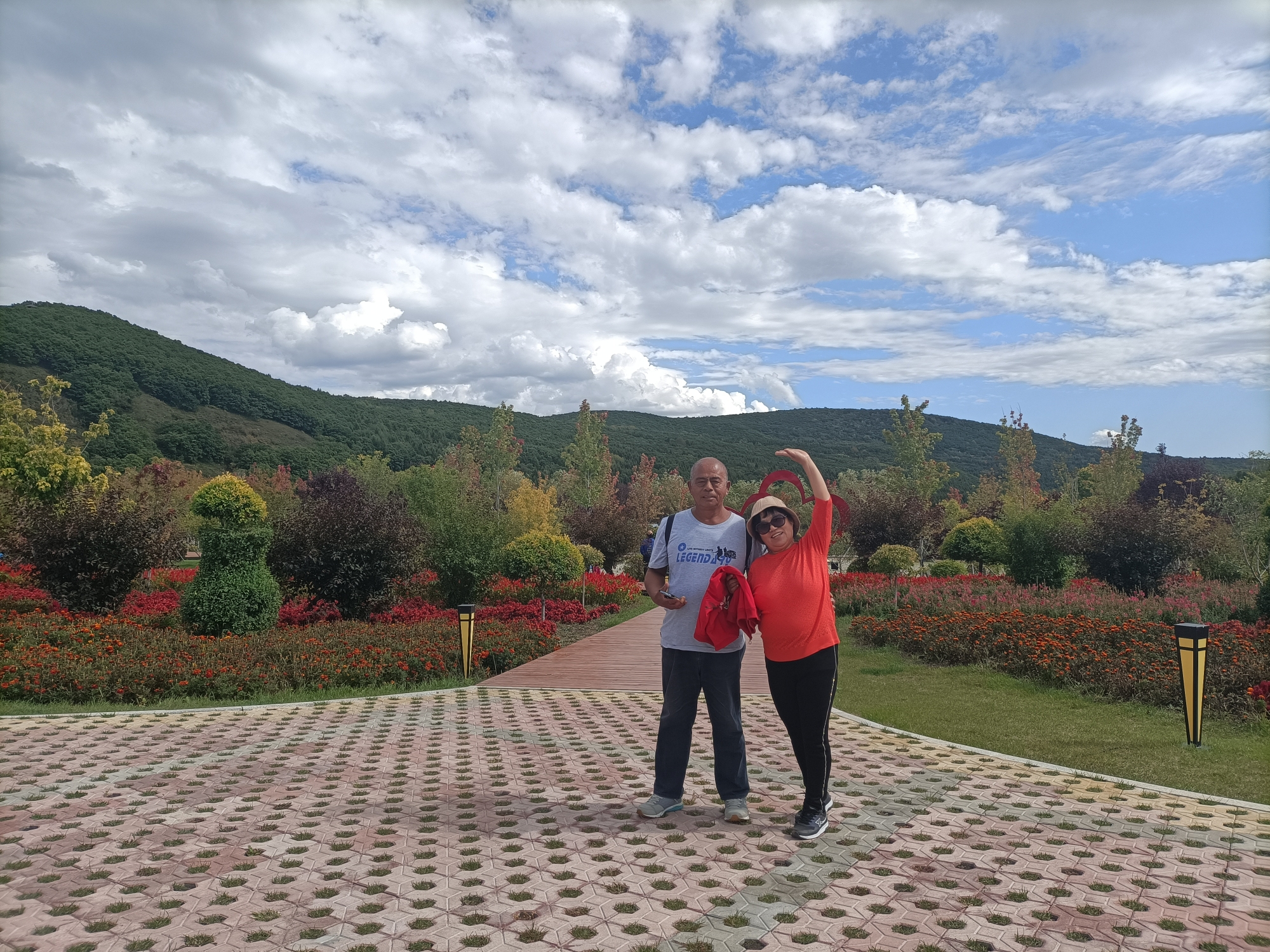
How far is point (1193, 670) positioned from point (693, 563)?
13.7ft

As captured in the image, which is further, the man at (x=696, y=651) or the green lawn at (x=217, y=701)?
the green lawn at (x=217, y=701)

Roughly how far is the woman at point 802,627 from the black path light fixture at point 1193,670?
3.40 m

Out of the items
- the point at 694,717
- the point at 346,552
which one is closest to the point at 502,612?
the point at 346,552

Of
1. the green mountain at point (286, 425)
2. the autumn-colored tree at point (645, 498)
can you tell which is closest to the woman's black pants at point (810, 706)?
the autumn-colored tree at point (645, 498)

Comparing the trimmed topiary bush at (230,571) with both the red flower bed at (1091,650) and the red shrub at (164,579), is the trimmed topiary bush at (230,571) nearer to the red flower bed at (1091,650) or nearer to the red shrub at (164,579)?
the red shrub at (164,579)

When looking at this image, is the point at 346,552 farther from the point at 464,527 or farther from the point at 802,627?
the point at 802,627

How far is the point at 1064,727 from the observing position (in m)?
6.78

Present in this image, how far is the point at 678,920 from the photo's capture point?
317 centimetres

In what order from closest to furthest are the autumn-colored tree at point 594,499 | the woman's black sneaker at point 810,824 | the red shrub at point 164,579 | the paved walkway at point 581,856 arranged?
the paved walkway at point 581,856 < the woman's black sneaker at point 810,824 < the red shrub at point 164,579 < the autumn-colored tree at point 594,499

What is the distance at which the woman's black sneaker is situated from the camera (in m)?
4.03

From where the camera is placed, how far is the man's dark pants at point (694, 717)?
13.7ft

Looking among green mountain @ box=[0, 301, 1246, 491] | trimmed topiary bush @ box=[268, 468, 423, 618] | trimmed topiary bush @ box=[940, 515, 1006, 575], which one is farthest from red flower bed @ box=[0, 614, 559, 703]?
green mountain @ box=[0, 301, 1246, 491]

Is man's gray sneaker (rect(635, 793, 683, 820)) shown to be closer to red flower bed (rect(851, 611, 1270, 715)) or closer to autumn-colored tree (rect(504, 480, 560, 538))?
red flower bed (rect(851, 611, 1270, 715))

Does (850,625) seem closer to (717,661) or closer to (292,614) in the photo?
(292,614)
